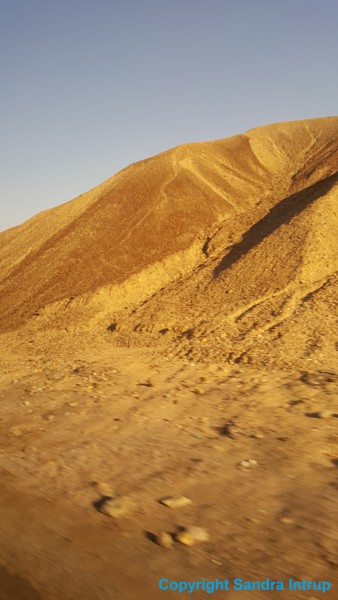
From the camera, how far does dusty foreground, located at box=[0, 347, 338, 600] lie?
2.42 m

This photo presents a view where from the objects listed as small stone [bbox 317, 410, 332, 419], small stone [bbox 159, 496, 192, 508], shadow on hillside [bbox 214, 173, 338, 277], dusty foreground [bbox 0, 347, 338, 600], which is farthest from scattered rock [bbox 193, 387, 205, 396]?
shadow on hillside [bbox 214, 173, 338, 277]

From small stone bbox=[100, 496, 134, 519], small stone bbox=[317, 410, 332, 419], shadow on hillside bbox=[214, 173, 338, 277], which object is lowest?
small stone bbox=[317, 410, 332, 419]

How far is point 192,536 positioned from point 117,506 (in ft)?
2.10

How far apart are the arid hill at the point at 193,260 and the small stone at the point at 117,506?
3992 mm

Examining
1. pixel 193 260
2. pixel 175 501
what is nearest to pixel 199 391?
pixel 175 501

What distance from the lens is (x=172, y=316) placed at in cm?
951

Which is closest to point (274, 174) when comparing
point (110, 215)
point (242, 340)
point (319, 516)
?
point (110, 215)

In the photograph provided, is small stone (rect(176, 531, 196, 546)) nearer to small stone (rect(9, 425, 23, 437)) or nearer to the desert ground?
the desert ground

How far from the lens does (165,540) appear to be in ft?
8.80

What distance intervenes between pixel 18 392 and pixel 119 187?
45.8 feet

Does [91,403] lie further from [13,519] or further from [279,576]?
[279,576]

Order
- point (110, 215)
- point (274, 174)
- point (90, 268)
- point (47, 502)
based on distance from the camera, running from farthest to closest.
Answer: point (274, 174) < point (110, 215) < point (90, 268) < point (47, 502)

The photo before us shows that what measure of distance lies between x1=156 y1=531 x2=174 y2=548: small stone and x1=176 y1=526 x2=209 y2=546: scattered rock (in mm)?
50

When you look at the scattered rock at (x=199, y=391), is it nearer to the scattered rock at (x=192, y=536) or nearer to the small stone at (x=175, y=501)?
the small stone at (x=175, y=501)
